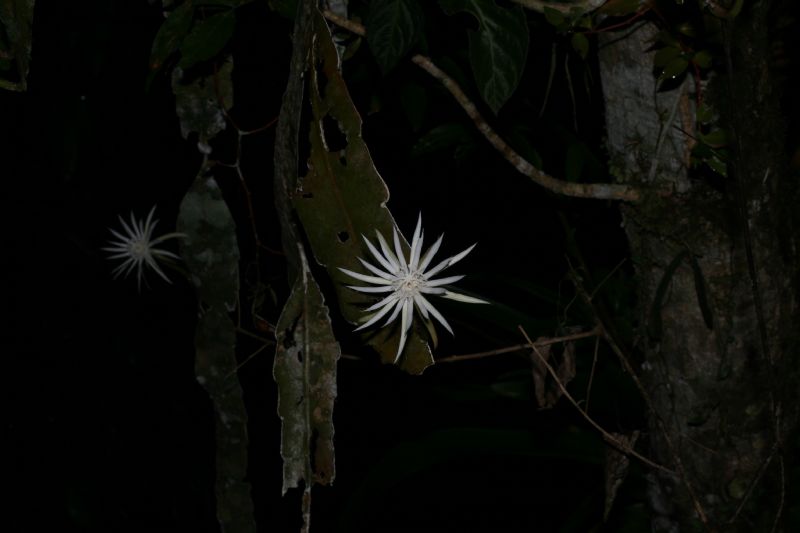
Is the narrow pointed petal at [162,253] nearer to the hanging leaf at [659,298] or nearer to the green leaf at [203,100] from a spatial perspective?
the green leaf at [203,100]

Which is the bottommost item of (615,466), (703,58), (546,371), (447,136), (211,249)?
(615,466)

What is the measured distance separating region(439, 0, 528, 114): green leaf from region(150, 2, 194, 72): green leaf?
271 millimetres

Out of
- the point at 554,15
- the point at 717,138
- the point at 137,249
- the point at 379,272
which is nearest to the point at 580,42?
the point at 554,15

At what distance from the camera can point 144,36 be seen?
1.48 m

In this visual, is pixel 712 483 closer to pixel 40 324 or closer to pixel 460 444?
pixel 460 444

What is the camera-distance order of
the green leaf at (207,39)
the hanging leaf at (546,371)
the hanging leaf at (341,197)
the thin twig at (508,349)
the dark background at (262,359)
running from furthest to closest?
the dark background at (262,359) < the hanging leaf at (546,371) < the thin twig at (508,349) < the green leaf at (207,39) < the hanging leaf at (341,197)

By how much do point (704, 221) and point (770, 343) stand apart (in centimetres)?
16

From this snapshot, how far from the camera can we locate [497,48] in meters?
0.75

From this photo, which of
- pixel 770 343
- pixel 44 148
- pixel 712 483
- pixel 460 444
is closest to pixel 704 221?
pixel 770 343

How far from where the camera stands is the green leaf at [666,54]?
90cm

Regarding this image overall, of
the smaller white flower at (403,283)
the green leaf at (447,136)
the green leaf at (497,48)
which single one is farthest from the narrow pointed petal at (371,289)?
the green leaf at (447,136)

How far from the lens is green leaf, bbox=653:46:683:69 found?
0.90 m

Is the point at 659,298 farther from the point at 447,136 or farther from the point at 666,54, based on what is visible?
the point at 447,136

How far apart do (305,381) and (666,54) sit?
1.56 ft
